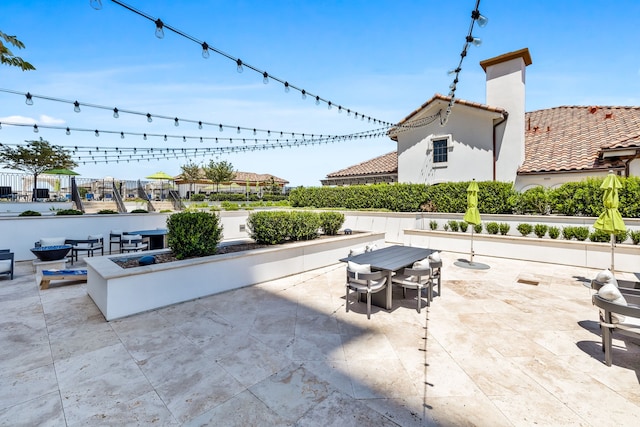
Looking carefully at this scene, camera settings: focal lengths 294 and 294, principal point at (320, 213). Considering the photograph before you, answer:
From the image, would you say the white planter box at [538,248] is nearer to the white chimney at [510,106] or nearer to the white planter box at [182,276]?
the white chimney at [510,106]

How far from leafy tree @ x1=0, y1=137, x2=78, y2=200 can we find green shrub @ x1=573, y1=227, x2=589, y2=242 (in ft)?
86.9

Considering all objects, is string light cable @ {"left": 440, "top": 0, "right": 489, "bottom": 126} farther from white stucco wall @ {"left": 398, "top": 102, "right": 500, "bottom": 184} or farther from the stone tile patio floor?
white stucco wall @ {"left": 398, "top": 102, "right": 500, "bottom": 184}

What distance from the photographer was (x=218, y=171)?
98.1ft

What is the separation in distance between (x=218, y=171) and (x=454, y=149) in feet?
Result: 75.2

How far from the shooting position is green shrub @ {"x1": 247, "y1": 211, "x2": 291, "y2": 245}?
7684 millimetres

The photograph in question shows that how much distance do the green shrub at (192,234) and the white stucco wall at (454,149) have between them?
1209 centimetres

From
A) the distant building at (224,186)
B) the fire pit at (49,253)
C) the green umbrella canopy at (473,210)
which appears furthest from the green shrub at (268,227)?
the distant building at (224,186)

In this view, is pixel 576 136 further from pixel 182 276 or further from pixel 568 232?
pixel 182 276

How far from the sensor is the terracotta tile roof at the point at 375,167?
727 inches

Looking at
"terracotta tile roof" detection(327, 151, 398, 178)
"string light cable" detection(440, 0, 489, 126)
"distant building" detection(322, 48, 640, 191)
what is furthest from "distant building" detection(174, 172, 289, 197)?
"string light cable" detection(440, 0, 489, 126)

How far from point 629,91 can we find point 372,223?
12609 millimetres

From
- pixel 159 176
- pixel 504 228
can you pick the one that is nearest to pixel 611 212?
pixel 504 228

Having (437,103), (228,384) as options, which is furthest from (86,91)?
(437,103)

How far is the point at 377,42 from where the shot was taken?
28.0ft
